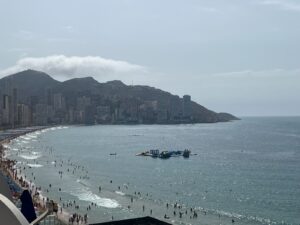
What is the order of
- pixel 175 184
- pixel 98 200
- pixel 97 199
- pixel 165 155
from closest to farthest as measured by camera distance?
pixel 98 200
pixel 97 199
pixel 175 184
pixel 165 155

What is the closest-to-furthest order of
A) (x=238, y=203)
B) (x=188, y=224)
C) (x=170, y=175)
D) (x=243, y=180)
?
(x=188, y=224)
(x=238, y=203)
(x=243, y=180)
(x=170, y=175)

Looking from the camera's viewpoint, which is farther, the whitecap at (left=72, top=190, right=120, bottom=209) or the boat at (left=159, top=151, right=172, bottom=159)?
the boat at (left=159, top=151, right=172, bottom=159)

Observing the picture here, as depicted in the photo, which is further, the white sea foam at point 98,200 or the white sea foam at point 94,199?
the white sea foam at point 94,199

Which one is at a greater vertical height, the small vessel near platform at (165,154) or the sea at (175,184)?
the small vessel near platform at (165,154)

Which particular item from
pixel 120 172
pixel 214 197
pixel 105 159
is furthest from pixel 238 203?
pixel 105 159

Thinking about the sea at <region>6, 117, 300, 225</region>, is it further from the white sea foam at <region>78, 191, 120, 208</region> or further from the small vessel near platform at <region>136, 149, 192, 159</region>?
the small vessel near platform at <region>136, 149, 192, 159</region>

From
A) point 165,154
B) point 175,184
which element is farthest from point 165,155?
point 175,184

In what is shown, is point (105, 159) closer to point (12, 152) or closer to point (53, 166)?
point (53, 166)

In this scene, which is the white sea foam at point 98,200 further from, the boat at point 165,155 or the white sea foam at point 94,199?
the boat at point 165,155

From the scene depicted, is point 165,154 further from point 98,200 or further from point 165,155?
point 98,200

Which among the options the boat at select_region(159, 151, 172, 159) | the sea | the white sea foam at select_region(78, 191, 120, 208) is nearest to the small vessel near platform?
the boat at select_region(159, 151, 172, 159)

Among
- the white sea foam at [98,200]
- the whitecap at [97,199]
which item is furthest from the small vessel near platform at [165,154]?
the white sea foam at [98,200]
